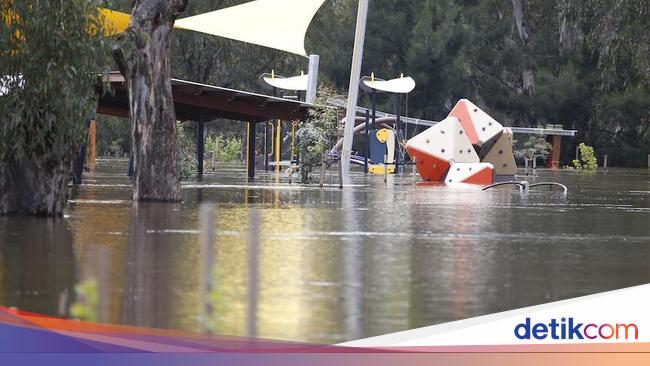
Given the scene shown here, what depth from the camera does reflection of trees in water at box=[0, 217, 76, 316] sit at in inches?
453

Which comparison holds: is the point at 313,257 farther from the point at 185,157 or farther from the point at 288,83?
the point at 288,83

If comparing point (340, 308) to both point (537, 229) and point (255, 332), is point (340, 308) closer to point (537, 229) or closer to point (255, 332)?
point (255, 332)

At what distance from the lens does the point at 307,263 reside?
14969mm

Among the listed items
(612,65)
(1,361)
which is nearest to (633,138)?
(612,65)

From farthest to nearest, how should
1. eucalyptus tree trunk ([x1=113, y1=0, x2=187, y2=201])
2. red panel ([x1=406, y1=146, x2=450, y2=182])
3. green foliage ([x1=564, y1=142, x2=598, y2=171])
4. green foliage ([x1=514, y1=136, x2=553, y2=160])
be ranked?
green foliage ([x1=564, y1=142, x2=598, y2=171]), green foliage ([x1=514, y1=136, x2=553, y2=160]), red panel ([x1=406, y1=146, x2=450, y2=182]), eucalyptus tree trunk ([x1=113, y1=0, x2=187, y2=201])

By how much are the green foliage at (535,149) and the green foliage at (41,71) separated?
173 ft

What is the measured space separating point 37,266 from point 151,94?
1235 centimetres

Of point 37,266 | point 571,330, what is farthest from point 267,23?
point 571,330

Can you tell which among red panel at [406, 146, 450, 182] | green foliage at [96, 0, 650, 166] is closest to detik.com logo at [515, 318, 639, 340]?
red panel at [406, 146, 450, 182]

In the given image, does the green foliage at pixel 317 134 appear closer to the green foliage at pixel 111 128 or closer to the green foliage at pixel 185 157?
the green foliage at pixel 185 157

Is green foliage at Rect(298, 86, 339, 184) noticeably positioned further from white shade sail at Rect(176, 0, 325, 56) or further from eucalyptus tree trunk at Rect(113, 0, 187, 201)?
eucalyptus tree trunk at Rect(113, 0, 187, 201)

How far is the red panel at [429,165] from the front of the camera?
47.0 metres

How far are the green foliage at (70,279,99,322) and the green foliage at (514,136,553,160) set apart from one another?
5968cm

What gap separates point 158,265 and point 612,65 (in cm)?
5033
